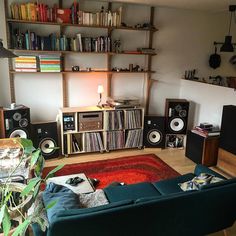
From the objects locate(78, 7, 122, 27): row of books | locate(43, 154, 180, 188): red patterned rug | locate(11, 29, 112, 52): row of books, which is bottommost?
locate(43, 154, 180, 188): red patterned rug

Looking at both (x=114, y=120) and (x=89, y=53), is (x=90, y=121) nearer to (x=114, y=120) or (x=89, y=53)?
(x=114, y=120)

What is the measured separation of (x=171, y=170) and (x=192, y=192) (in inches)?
Answer: 77.5

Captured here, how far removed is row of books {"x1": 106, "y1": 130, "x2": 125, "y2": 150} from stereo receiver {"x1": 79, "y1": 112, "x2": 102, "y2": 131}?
10.1 inches

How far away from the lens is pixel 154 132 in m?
4.51

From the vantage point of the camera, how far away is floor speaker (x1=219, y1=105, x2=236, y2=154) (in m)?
3.49

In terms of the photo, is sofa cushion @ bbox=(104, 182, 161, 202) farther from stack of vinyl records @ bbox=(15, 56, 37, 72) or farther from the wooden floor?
stack of vinyl records @ bbox=(15, 56, 37, 72)

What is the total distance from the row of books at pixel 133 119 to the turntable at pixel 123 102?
11cm

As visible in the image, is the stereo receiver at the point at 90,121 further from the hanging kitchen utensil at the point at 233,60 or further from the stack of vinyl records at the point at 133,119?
the hanging kitchen utensil at the point at 233,60

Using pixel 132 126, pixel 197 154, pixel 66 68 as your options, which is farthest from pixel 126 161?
pixel 66 68

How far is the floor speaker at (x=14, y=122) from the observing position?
11.7 feet

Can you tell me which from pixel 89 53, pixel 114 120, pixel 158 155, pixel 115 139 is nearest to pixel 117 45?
pixel 89 53

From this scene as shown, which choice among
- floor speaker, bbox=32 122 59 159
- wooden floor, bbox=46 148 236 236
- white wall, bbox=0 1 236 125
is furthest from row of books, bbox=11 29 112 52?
wooden floor, bbox=46 148 236 236

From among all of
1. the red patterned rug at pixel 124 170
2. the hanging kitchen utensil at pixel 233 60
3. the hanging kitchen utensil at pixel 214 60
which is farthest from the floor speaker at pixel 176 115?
the hanging kitchen utensil at pixel 233 60

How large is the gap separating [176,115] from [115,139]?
1.15 metres
